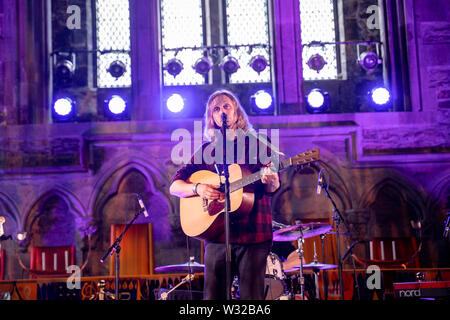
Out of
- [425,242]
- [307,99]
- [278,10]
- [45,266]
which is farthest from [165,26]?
[425,242]

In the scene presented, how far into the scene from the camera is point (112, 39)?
1057 centimetres

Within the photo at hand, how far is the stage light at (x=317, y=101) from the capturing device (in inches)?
369

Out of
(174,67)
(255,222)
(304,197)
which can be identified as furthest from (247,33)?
(255,222)

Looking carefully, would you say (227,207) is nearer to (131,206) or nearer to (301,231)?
(301,231)

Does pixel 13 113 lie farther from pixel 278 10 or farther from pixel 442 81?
pixel 442 81

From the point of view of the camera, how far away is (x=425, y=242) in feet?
30.1

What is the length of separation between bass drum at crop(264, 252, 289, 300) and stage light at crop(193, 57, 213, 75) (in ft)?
14.2

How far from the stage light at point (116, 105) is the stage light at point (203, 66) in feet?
4.36

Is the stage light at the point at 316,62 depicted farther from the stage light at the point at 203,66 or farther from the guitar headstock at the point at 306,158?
the guitar headstock at the point at 306,158

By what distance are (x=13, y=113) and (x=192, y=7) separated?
12.3 ft

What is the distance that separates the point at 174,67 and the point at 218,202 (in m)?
5.78

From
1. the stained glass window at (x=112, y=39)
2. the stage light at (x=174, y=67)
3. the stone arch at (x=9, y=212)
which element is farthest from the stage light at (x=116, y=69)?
the stone arch at (x=9, y=212)

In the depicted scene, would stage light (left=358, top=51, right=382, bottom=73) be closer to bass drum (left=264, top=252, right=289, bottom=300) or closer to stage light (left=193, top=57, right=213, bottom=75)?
stage light (left=193, top=57, right=213, bottom=75)

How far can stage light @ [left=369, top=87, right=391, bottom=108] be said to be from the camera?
948cm
